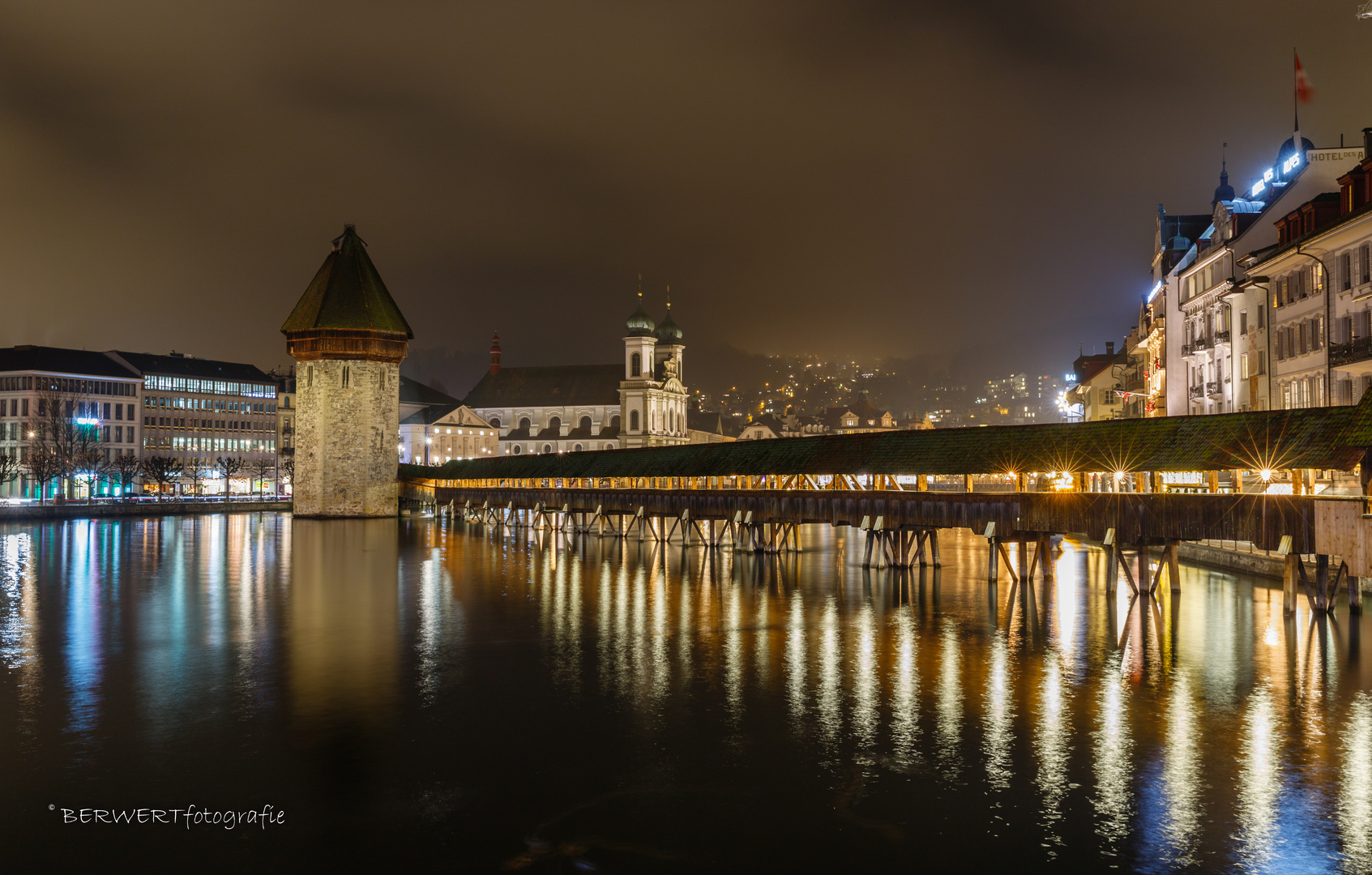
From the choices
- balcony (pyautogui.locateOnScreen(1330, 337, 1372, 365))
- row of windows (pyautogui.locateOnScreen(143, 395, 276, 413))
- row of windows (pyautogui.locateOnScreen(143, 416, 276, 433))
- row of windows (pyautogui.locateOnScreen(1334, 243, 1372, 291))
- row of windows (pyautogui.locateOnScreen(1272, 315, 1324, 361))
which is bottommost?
balcony (pyautogui.locateOnScreen(1330, 337, 1372, 365))

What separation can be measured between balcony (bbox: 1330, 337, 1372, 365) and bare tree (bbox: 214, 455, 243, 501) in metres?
93.7

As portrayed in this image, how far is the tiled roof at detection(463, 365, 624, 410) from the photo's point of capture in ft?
440

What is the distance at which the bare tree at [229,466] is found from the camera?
349ft

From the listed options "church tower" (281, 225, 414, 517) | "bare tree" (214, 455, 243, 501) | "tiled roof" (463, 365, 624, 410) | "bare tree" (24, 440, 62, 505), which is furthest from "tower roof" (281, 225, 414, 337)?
"tiled roof" (463, 365, 624, 410)

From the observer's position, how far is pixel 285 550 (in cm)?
4759

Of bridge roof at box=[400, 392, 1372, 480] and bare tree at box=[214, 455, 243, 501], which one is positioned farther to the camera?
bare tree at box=[214, 455, 243, 501]

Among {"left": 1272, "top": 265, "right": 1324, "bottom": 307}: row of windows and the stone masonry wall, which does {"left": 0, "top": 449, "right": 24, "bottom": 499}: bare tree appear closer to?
the stone masonry wall

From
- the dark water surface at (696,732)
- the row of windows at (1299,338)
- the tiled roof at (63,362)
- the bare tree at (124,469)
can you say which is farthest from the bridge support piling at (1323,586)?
the tiled roof at (63,362)

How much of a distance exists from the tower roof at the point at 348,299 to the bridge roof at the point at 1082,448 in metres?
34.7

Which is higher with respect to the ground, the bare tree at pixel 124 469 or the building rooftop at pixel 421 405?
the building rooftop at pixel 421 405

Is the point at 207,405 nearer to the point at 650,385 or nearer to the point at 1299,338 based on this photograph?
the point at 650,385

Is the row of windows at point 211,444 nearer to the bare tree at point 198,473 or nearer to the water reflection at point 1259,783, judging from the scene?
the bare tree at point 198,473

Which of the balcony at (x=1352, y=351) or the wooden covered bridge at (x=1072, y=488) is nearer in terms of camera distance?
the wooden covered bridge at (x=1072, y=488)

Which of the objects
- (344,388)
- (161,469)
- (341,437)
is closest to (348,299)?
(344,388)
